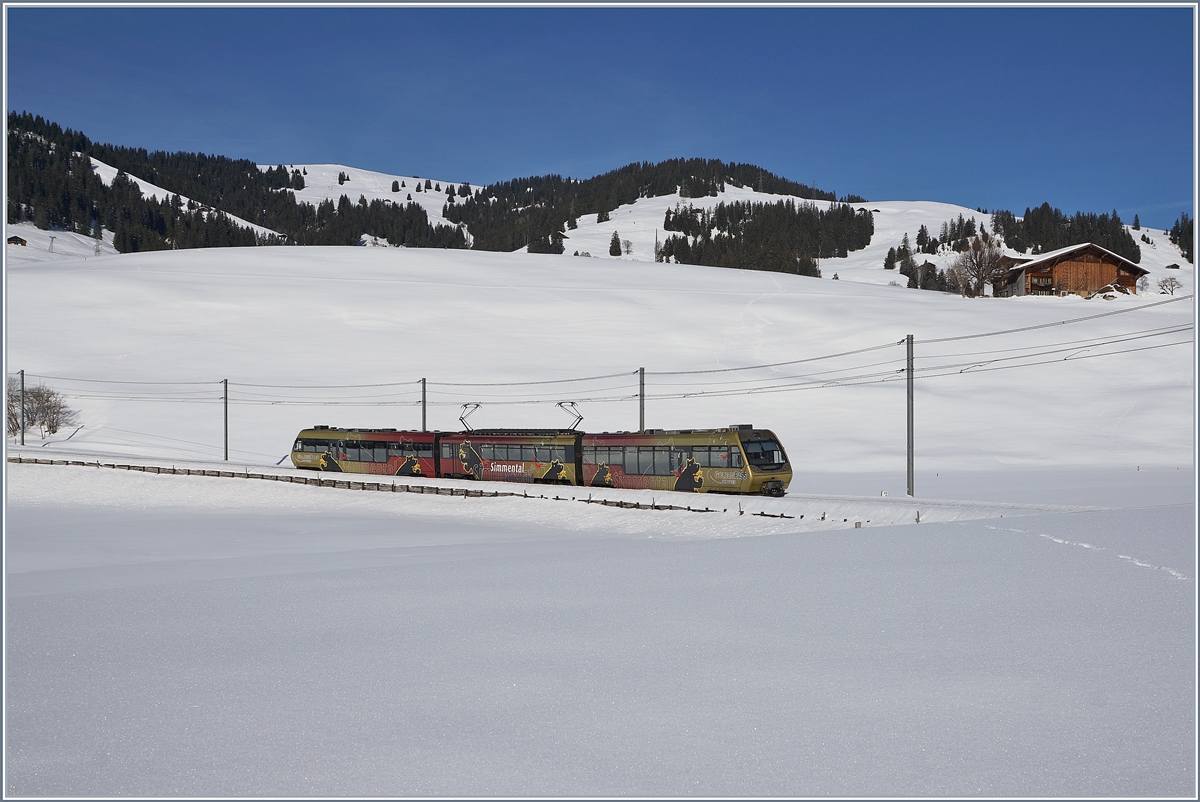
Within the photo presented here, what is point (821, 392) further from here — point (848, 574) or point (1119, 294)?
point (1119, 294)

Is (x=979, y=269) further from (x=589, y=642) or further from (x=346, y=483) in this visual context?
(x=589, y=642)

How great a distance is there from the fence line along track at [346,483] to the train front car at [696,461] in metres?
2.62

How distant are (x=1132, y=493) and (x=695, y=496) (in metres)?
16.4

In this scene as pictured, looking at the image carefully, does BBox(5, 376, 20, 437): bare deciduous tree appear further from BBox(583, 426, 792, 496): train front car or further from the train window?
the train window

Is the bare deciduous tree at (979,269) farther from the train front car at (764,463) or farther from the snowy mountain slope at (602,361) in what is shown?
the train front car at (764,463)

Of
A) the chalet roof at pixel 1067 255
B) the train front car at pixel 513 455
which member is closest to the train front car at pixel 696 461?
the train front car at pixel 513 455

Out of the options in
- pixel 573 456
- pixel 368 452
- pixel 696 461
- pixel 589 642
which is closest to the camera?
pixel 589 642

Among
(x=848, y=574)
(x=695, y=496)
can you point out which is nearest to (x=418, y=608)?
(x=848, y=574)

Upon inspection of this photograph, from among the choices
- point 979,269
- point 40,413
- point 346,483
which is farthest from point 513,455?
point 979,269

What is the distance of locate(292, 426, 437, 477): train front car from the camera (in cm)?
3522

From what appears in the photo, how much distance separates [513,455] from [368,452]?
8.44 m

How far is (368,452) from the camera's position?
3700 cm

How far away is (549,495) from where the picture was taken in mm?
28156

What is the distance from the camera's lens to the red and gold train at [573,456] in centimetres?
2709
